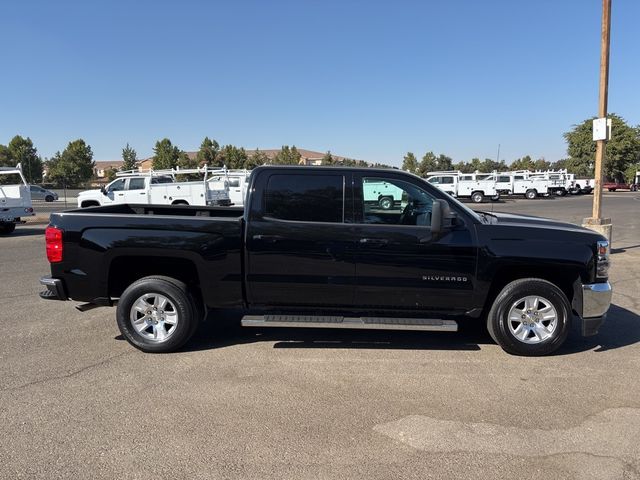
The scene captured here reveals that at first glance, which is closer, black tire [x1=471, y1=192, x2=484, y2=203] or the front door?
the front door

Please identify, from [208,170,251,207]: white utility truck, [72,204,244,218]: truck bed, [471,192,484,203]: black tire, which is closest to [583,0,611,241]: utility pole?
[72,204,244,218]: truck bed

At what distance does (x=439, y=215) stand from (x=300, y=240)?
1.36m

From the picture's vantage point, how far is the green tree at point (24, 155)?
64.9 metres

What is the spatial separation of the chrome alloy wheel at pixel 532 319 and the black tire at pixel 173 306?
3.21 metres

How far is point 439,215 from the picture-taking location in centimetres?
454

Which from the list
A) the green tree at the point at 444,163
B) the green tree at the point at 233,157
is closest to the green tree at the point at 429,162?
the green tree at the point at 444,163

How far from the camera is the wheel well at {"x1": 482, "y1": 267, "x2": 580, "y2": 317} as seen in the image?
194 inches

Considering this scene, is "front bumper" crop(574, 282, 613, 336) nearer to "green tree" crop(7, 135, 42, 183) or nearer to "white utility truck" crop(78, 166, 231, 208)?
"white utility truck" crop(78, 166, 231, 208)

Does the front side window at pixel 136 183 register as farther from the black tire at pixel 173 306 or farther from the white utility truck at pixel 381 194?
the white utility truck at pixel 381 194

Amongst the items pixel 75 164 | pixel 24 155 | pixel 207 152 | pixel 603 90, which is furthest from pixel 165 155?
pixel 603 90

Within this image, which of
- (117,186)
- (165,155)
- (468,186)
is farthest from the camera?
(165,155)

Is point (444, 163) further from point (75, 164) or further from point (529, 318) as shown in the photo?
point (529, 318)

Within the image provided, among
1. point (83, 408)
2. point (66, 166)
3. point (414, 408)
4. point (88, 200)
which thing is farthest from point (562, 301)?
point (66, 166)

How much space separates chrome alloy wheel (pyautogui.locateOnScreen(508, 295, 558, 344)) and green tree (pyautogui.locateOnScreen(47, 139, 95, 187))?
6911cm
